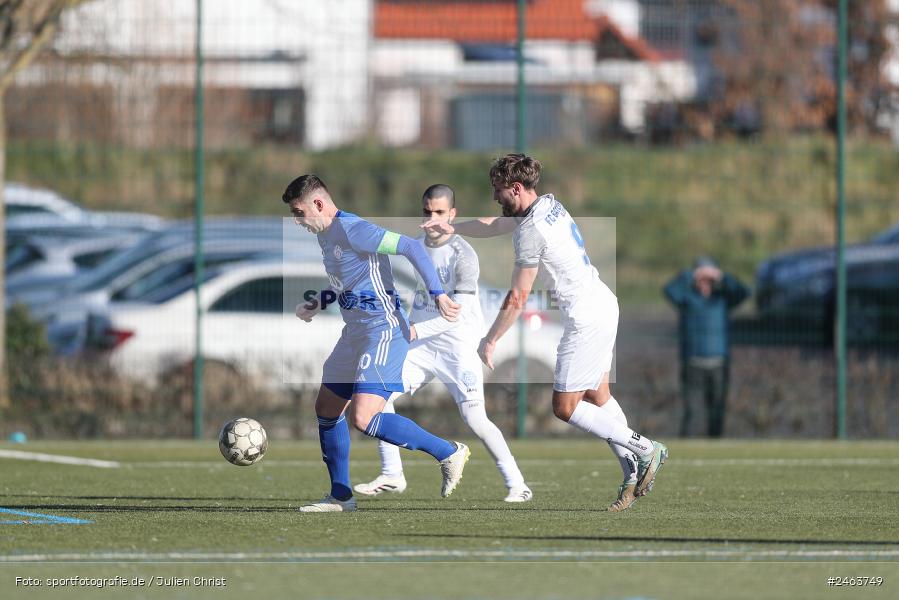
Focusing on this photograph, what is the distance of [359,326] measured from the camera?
32.1 feet

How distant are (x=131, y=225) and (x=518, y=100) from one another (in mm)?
7854

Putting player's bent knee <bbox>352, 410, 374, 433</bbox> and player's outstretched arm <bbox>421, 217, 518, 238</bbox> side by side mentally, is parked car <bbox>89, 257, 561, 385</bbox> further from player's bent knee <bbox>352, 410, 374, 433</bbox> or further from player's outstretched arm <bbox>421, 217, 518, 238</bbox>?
player's bent knee <bbox>352, 410, 374, 433</bbox>

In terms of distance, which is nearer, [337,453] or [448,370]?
[337,453]

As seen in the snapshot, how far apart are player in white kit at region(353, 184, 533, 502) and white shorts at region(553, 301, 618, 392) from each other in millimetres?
823

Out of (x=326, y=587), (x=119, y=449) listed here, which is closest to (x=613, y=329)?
(x=326, y=587)

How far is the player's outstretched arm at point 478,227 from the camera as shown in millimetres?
10234

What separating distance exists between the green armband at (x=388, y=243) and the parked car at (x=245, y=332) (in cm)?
639

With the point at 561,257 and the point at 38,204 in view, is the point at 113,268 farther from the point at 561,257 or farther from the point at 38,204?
the point at 561,257

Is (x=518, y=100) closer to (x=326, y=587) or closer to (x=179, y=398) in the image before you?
(x=179, y=398)

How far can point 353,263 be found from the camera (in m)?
9.69

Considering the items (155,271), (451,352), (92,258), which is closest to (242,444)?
(451,352)

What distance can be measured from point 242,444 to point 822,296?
7.77 meters

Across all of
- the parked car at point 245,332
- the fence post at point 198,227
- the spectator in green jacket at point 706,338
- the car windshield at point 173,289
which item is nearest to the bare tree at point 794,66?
the spectator in green jacket at point 706,338

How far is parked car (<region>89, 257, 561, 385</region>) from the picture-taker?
52.4 feet
